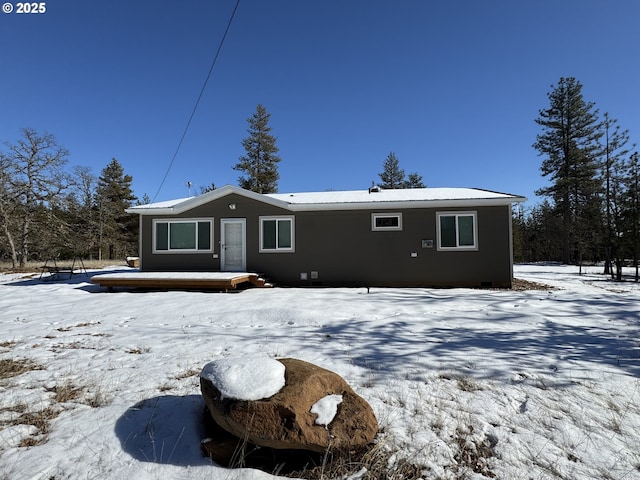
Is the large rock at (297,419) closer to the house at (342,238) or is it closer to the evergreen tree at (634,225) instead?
the house at (342,238)

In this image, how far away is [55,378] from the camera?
3342mm

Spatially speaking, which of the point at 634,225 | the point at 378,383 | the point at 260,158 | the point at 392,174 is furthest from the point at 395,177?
the point at 378,383

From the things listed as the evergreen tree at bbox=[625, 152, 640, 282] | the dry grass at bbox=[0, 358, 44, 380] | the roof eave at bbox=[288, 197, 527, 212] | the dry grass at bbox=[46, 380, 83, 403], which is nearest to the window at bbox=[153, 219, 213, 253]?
the roof eave at bbox=[288, 197, 527, 212]

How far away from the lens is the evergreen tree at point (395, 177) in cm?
3475

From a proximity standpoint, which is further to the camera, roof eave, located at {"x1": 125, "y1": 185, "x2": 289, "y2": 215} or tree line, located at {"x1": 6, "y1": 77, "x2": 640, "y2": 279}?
tree line, located at {"x1": 6, "y1": 77, "x2": 640, "y2": 279}

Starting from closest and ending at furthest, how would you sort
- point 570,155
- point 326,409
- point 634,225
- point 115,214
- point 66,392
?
1. point 326,409
2. point 66,392
3. point 634,225
4. point 570,155
5. point 115,214

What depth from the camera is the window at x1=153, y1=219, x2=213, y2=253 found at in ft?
37.4

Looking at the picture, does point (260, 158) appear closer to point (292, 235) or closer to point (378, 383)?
point (292, 235)

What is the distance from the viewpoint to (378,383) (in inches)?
124

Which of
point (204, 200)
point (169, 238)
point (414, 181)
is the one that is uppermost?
point (414, 181)

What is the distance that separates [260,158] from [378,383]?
97.7ft

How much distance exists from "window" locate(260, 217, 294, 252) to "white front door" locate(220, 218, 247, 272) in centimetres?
73

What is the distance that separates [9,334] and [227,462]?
17.1 ft

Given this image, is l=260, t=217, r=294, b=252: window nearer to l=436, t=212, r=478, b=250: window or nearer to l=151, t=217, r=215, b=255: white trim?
l=151, t=217, r=215, b=255: white trim
